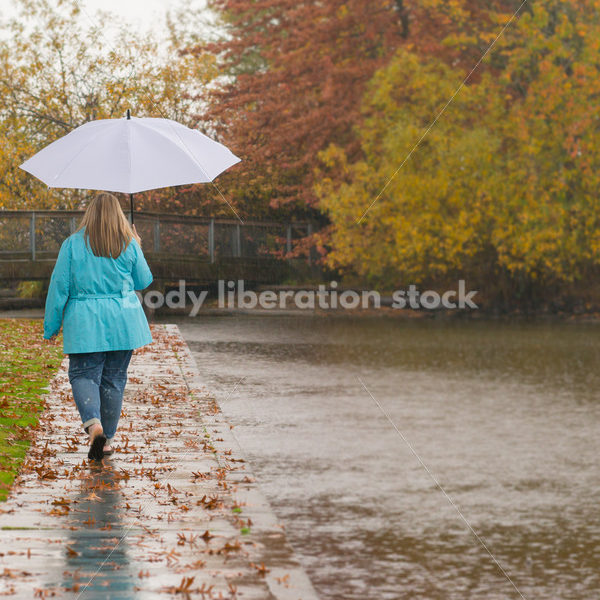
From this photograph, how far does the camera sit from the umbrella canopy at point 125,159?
→ 26.9 ft

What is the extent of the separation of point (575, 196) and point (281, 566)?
92.6 feet

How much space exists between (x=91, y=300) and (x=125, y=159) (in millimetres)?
1280

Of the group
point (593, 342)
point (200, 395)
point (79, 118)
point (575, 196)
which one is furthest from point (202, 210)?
point (200, 395)

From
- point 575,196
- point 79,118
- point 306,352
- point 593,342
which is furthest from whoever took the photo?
point 79,118

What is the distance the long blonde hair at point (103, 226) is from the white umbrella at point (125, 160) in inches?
23.6

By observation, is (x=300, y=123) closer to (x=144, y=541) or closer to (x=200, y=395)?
(x=200, y=395)

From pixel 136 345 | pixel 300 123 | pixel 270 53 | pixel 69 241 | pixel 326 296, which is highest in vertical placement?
pixel 270 53

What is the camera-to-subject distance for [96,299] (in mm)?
7590

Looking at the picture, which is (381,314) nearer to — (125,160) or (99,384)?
(125,160)

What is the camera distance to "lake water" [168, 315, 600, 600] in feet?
23.2

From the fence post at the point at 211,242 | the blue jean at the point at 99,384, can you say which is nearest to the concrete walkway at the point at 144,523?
the blue jean at the point at 99,384

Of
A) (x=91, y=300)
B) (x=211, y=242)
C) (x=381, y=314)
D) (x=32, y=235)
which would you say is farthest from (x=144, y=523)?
(x=211, y=242)

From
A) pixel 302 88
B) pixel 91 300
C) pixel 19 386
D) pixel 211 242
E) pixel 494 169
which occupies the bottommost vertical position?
pixel 19 386

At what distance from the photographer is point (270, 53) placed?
124ft
